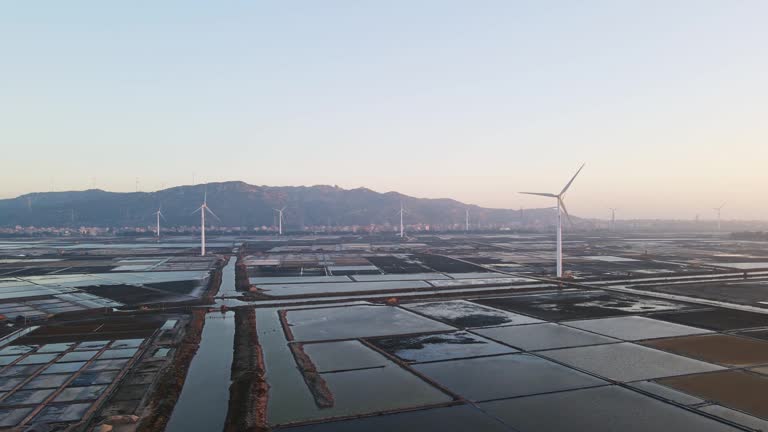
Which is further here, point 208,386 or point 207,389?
point 208,386

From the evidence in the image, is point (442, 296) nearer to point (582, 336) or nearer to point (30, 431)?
point (582, 336)

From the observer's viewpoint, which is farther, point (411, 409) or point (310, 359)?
point (310, 359)

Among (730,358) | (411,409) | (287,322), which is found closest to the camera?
(411,409)

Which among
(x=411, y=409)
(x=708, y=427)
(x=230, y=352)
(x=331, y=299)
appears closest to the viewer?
(x=708, y=427)

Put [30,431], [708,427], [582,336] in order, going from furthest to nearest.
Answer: [582,336] → [708,427] → [30,431]

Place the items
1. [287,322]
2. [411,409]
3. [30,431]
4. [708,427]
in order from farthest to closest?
[287,322]
[411,409]
[708,427]
[30,431]

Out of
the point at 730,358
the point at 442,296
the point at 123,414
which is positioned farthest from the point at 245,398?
the point at 442,296

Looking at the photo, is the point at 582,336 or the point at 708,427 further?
the point at 582,336

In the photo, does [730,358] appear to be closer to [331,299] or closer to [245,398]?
[245,398]

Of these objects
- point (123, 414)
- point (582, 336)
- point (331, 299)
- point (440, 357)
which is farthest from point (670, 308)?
point (123, 414)
